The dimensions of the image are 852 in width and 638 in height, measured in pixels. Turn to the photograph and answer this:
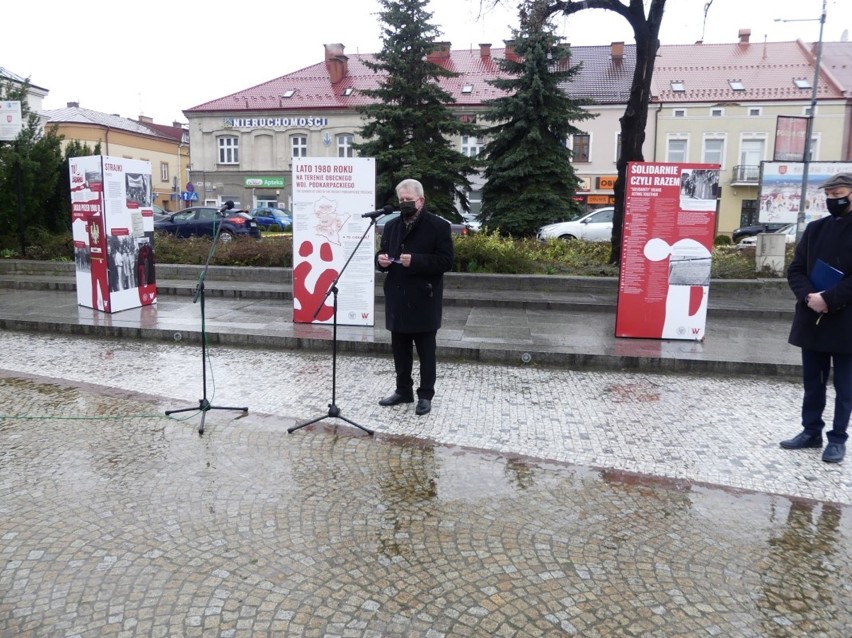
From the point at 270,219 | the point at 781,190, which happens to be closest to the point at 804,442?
the point at 781,190

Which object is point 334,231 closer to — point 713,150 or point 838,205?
point 838,205

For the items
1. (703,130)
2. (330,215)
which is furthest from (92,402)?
(703,130)

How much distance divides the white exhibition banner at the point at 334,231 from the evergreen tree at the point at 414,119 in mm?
13688

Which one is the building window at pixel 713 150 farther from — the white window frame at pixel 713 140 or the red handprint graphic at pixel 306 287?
the red handprint graphic at pixel 306 287

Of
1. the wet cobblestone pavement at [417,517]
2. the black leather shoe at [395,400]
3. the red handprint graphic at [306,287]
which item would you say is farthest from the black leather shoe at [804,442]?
the red handprint graphic at [306,287]

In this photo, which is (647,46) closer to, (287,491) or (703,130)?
(287,491)

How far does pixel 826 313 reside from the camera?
16.3ft

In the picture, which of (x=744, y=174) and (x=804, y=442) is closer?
(x=804, y=442)

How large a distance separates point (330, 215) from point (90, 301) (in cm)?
455

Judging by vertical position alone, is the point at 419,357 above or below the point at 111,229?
below

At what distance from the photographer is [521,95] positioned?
2375cm

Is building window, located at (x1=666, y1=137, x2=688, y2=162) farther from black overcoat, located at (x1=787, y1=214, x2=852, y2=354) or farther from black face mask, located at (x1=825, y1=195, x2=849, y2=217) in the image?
black face mask, located at (x1=825, y1=195, x2=849, y2=217)

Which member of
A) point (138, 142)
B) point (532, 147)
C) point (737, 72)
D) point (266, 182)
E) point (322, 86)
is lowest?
point (266, 182)

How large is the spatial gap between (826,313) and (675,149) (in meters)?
41.0
